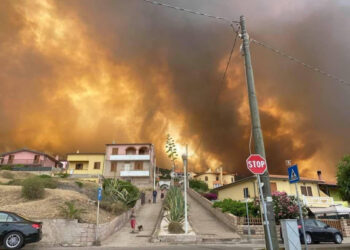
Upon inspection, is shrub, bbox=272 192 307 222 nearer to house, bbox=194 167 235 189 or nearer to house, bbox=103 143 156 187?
house, bbox=103 143 156 187

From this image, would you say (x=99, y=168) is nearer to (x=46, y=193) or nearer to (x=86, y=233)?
(x=46, y=193)

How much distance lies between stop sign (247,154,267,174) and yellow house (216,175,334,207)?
2223 cm

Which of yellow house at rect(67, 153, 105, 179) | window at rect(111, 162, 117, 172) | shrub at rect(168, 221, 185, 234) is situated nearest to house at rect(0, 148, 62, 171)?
yellow house at rect(67, 153, 105, 179)

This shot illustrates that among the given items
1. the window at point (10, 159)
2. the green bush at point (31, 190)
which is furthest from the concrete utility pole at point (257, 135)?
the window at point (10, 159)

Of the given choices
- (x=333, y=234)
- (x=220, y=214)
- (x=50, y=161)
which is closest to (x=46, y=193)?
(x=220, y=214)

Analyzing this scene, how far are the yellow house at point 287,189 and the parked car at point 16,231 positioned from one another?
22.4 m

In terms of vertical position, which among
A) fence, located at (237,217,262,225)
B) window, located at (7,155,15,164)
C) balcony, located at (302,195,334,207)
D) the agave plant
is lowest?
fence, located at (237,217,262,225)

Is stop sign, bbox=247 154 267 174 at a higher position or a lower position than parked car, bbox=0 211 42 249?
A: higher

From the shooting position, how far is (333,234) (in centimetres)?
1545

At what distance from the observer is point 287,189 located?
29281mm

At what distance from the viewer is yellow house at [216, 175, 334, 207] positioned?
1128 inches

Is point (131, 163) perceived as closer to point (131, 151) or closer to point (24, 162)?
point (131, 151)

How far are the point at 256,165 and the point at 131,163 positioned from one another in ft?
156

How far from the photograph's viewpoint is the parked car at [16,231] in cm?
995
